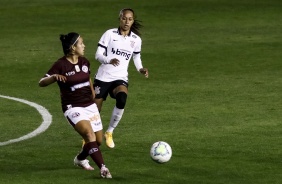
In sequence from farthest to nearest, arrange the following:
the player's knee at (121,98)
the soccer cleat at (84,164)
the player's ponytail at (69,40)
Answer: the player's knee at (121,98) → the soccer cleat at (84,164) → the player's ponytail at (69,40)

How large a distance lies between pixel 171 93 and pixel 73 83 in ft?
29.7

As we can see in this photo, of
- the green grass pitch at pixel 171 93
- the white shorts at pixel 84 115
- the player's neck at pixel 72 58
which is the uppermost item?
the player's neck at pixel 72 58

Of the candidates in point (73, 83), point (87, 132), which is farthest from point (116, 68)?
point (87, 132)

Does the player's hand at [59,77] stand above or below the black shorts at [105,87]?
above

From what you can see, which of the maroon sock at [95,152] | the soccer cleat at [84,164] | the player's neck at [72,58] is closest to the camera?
the maroon sock at [95,152]

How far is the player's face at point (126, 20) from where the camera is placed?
18109 mm

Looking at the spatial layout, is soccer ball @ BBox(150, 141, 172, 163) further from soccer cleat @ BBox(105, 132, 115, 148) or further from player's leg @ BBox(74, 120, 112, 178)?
soccer cleat @ BBox(105, 132, 115, 148)

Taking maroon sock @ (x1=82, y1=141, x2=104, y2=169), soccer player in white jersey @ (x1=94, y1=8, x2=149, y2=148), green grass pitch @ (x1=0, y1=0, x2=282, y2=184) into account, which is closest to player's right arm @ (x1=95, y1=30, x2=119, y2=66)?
soccer player in white jersey @ (x1=94, y1=8, x2=149, y2=148)

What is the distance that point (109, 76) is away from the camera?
1852cm

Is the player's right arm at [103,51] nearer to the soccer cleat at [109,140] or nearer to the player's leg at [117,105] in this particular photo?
the player's leg at [117,105]

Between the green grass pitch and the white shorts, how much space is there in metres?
0.78

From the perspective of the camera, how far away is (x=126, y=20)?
18234 millimetres

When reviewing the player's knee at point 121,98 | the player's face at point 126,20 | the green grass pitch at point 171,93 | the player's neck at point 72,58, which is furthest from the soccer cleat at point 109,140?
the player's neck at point 72,58

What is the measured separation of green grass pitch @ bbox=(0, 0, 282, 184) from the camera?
1589 cm
